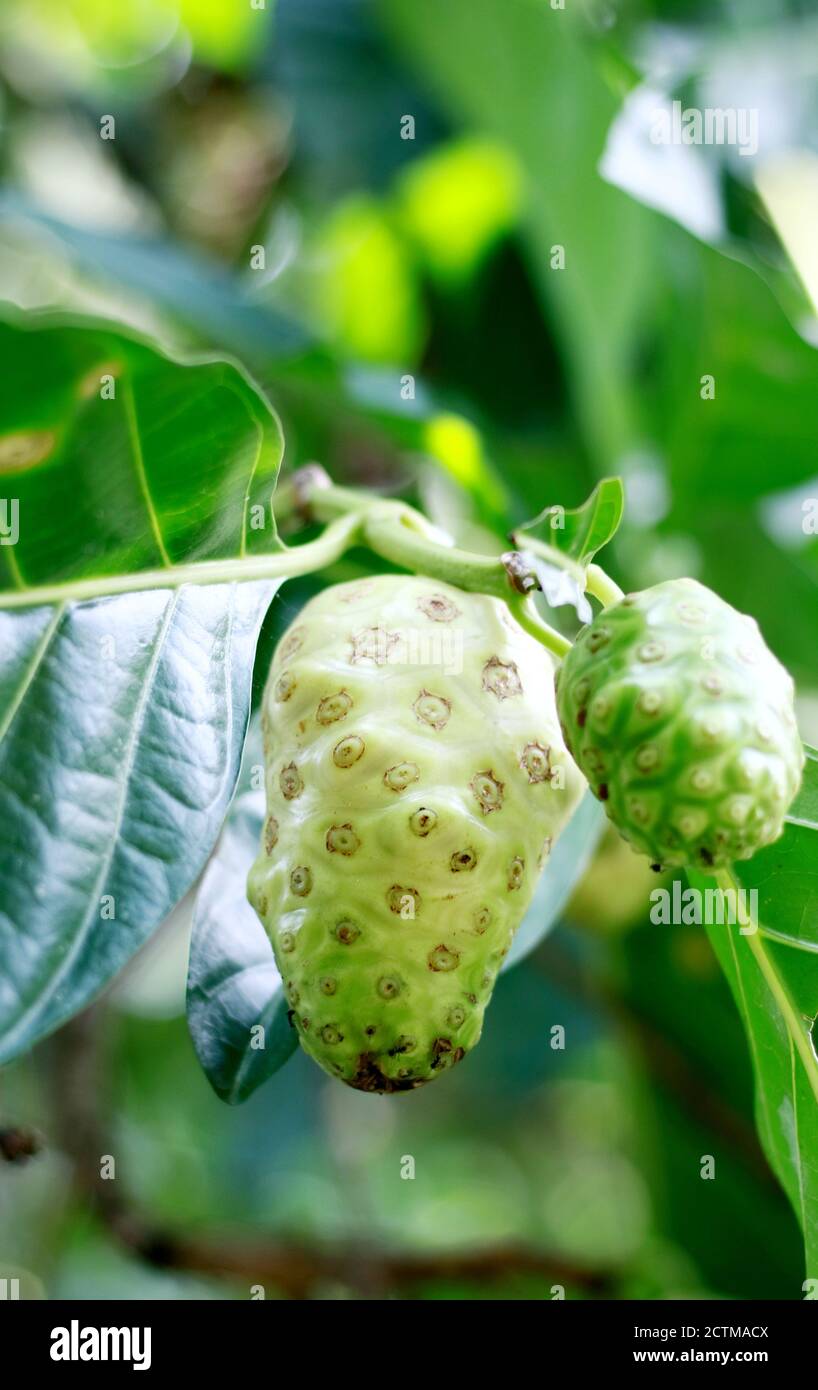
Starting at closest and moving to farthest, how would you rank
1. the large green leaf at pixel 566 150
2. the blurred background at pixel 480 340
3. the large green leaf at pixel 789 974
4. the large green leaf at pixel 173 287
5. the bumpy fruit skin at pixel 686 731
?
the bumpy fruit skin at pixel 686 731 → the large green leaf at pixel 789 974 → the large green leaf at pixel 173 287 → the blurred background at pixel 480 340 → the large green leaf at pixel 566 150

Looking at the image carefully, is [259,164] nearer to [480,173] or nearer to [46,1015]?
[480,173]

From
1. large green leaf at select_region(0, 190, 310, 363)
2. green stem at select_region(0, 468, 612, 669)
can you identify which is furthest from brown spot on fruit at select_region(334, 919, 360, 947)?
large green leaf at select_region(0, 190, 310, 363)

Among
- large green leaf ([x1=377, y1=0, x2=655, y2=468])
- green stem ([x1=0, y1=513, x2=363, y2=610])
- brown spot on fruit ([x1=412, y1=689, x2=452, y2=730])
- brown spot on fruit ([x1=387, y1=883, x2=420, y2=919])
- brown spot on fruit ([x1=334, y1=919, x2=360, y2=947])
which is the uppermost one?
large green leaf ([x1=377, y1=0, x2=655, y2=468])

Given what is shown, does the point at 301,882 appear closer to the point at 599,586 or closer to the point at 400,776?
the point at 400,776

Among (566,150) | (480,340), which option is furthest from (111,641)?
(480,340)

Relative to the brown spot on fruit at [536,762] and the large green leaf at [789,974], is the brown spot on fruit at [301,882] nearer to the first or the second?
the brown spot on fruit at [536,762]

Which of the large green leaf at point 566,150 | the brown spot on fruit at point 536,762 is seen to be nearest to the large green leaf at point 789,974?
the brown spot on fruit at point 536,762

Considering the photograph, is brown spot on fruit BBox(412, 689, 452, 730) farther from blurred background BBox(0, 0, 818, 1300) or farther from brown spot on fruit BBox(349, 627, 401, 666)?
blurred background BBox(0, 0, 818, 1300)
